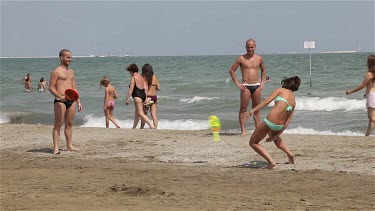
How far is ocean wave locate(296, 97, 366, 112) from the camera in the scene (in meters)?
21.5

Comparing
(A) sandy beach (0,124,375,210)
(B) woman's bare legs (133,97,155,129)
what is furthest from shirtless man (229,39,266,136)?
(B) woman's bare legs (133,97,155,129)

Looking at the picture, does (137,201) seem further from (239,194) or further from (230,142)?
(230,142)

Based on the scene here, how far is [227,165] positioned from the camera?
29.6ft

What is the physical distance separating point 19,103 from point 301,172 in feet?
68.5

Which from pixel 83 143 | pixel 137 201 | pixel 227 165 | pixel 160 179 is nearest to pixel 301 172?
pixel 227 165

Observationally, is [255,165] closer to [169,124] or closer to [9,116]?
[169,124]

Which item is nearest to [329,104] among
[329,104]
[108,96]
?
[329,104]

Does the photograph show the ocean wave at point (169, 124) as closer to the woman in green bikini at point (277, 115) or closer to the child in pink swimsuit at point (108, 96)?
the child in pink swimsuit at point (108, 96)

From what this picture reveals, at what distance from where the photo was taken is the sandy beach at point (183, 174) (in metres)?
6.67

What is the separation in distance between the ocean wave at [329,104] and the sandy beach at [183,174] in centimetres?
1035

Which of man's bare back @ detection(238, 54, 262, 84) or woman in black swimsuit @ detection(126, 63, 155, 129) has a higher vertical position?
man's bare back @ detection(238, 54, 262, 84)

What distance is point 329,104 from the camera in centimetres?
2291

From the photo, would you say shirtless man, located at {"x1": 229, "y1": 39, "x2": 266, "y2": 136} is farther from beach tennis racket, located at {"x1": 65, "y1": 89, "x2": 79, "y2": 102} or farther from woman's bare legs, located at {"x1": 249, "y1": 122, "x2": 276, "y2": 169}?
woman's bare legs, located at {"x1": 249, "y1": 122, "x2": 276, "y2": 169}

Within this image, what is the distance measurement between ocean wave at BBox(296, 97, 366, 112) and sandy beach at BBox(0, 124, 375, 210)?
1035cm
